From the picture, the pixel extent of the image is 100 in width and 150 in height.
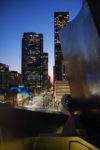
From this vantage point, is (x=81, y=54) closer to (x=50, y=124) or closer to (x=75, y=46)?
(x=75, y=46)

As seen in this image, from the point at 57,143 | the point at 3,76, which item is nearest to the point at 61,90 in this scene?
the point at 57,143

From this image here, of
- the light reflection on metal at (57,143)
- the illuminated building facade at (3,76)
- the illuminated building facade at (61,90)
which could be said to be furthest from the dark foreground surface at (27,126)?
the illuminated building facade at (3,76)

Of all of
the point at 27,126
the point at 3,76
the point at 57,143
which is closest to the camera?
the point at 27,126

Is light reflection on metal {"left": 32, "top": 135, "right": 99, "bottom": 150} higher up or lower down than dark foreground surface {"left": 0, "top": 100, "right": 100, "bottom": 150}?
lower down

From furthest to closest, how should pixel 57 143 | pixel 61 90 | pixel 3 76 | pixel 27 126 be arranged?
pixel 3 76 → pixel 61 90 → pixel 57 143 → pixel 27 126

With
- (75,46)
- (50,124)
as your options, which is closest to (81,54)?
(75,46)

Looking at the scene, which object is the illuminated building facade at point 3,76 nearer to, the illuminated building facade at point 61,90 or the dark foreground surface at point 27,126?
the illuminated building facade at point 61,90

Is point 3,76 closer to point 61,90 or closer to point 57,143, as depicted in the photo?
point 61,90

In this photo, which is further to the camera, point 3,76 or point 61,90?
point 3,76

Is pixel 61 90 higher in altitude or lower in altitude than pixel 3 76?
lower

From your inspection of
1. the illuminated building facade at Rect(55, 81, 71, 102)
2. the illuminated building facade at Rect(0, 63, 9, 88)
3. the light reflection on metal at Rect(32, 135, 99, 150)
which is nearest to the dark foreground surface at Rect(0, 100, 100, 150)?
the light reflection on metal at Rect(32, 135, 99, 150)

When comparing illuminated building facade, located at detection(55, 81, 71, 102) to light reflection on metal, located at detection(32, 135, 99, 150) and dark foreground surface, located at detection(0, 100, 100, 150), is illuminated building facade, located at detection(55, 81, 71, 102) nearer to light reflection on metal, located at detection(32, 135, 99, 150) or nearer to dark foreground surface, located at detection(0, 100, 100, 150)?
dark foreground surface, located at detection(0, 100, 100, 150)

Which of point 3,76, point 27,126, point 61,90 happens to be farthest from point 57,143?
point 3,76

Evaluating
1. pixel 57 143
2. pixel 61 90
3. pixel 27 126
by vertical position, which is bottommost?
pixel 57 143
